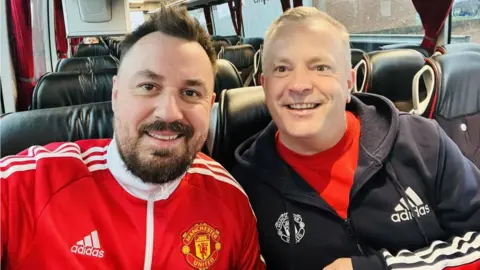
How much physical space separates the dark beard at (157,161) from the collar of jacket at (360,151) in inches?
13.5

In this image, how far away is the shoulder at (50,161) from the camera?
1033 millimetres

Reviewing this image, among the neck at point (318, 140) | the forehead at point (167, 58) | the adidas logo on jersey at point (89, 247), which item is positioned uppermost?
the forehead at point (167, 58)

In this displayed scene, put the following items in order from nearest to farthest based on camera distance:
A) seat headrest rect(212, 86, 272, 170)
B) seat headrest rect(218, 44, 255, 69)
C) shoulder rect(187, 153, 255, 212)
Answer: shoulder rect(187, 153, 255, 212), seat headrest rect(212, 86, 272, 170), seat headrest rect(218, 44, 255, 69)

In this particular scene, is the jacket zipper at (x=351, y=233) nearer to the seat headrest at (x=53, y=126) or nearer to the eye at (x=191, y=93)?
the eye at (x=191, y=93)

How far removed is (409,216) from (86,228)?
0.95m

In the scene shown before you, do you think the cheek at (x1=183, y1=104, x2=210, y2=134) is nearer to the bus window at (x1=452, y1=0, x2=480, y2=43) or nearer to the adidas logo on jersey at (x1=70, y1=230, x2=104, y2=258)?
the adidas logo on jersey at (x1=70, y1=230, x2=104, y2=258)

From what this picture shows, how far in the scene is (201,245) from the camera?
3.75 feet

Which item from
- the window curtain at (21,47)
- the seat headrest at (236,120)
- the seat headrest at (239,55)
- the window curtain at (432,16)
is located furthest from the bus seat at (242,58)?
the seat headrest at (236,120)

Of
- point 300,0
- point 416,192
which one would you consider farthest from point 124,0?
point 300,0

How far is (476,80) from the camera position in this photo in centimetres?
192

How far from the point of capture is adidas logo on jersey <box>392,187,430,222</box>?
4.19 feet

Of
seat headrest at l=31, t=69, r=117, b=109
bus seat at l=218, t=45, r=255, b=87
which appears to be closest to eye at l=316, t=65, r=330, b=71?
seat headrest at l=31, t=69, r=117, b=109

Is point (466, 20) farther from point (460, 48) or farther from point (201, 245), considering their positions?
point (201, 245)

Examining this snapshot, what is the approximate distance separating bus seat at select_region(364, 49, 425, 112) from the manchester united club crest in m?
1.44
